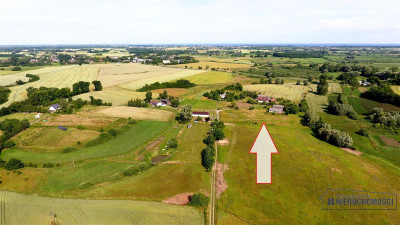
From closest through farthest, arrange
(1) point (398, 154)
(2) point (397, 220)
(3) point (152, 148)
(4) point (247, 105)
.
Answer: (2) point (397, 220)
(1) point (398, 154)
(3) point (152, 148)
(4) point (247, 105)

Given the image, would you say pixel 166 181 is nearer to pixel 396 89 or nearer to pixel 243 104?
pixel 243 104

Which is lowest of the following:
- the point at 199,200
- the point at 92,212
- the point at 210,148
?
the point at 92,212

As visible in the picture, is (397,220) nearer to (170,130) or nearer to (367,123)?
(367,123)

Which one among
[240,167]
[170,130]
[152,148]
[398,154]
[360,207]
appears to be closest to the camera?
[360,207]

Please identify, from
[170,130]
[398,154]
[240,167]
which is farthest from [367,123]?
[170,130]

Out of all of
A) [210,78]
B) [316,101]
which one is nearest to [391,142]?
[316,101]

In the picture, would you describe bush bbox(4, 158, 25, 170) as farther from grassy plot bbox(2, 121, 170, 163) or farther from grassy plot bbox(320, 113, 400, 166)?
grassy plot bbox(320, 113, 400, 166)

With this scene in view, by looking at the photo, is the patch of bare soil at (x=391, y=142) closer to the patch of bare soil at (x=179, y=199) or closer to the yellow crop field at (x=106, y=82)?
the patch of bare soil at (x=179, y=199)
